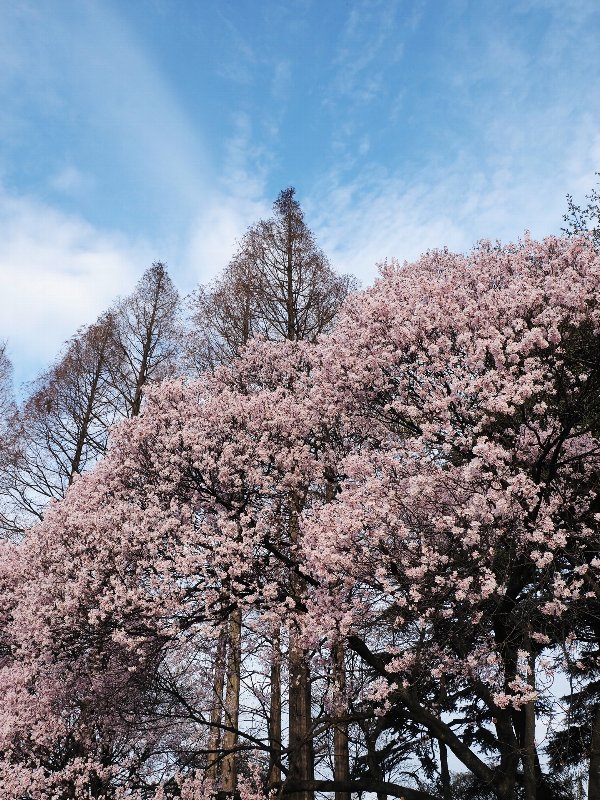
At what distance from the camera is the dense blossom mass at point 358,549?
970cm

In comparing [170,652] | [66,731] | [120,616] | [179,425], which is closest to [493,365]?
[179,425]

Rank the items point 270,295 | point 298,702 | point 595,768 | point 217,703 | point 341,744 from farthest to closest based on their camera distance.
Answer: point 270,295
point 341,744
point 217,703
point 298,702
point 595,768

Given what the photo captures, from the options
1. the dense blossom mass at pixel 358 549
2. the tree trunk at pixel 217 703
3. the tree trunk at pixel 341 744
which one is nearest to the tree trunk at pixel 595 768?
the dense blossom mass at pixel 358 549

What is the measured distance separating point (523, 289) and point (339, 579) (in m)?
6.06

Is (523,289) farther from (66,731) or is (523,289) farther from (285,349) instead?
(66,731)

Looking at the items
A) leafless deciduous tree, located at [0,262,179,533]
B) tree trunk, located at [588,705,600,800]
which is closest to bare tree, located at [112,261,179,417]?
leafless deciduous tree, located at [0,262,179,533]

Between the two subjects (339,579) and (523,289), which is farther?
(523,289)

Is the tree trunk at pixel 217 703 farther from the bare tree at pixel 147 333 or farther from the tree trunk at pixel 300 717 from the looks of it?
the bare tree at pixel 147 333

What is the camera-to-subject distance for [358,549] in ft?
33.9

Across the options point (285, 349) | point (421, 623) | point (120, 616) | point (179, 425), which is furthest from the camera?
point (285, 349)

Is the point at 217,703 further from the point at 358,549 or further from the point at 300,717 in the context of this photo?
the point at 358,549

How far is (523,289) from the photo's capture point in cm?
1189

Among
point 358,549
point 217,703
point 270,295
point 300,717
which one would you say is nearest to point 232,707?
point 217,703

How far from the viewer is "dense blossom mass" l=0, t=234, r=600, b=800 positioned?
970 cm
